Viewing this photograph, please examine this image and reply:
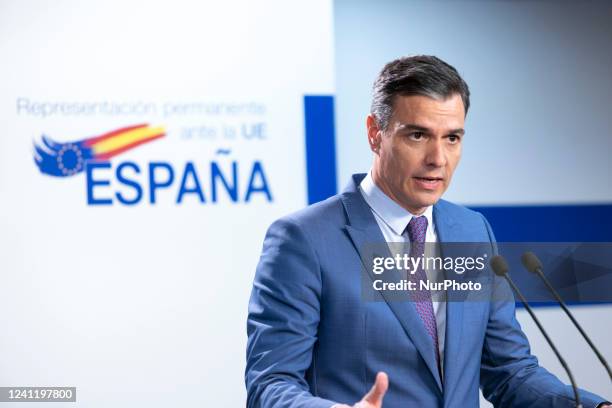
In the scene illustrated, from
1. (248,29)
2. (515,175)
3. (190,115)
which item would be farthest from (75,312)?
(515,175)

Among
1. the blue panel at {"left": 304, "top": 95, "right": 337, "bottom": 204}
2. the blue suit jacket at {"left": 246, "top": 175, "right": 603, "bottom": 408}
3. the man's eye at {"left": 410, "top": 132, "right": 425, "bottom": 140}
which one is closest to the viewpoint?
the blue suit jacket at {"left": 246, "top": 175, "right": 603, "bottom": 408}

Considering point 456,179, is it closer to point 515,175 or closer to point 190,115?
point 515,175

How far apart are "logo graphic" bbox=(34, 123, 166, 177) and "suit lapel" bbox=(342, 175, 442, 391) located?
197 cm

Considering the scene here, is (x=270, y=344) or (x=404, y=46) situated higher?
(x=404, y=46)

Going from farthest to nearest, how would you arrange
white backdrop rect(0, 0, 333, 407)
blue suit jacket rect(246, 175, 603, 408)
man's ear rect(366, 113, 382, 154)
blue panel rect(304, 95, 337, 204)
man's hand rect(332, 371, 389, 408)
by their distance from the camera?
blue panel rect(304, 95, 337, 204) → white backdrop rect(0, 0, 333, 407) → man's ear rect(366, 113, 382, 154) → blue suit jacket rect(246, 175, 603, 408) → man's hand rect(332, 371, 389, 408)

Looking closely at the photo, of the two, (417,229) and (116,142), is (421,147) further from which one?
(116,142)

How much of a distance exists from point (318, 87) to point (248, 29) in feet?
1.35

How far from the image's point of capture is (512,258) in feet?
5.66

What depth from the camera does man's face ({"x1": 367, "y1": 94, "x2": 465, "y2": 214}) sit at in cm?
197

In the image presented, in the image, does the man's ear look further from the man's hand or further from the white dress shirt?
the man's hand

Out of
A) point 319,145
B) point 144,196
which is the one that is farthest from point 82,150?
point 319,145

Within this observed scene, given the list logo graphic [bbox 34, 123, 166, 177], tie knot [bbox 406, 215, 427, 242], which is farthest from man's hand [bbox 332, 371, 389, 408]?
logo graphic [bbox 34, 123, 166, 177]

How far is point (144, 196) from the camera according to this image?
12.7 feet

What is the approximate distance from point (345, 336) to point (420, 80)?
603 mm
